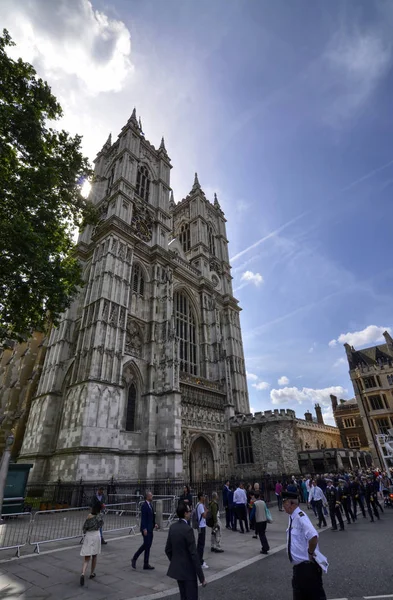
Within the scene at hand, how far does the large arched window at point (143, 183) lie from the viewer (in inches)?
1375

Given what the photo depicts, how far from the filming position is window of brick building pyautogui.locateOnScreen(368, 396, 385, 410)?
33.2 meters

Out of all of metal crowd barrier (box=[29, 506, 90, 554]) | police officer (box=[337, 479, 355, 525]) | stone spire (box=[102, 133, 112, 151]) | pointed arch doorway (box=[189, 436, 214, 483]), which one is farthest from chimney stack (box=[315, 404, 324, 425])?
stone spire (box=[102, 133, 112, 151])

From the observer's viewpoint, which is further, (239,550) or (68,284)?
(68,284)

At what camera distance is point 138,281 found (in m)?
28.1

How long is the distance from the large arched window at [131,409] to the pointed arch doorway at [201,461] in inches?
226

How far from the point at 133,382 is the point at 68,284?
1313 cm

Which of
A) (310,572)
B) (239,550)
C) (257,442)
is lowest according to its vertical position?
(239,550)

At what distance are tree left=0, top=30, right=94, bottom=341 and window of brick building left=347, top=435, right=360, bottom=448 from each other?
3886 centimetres

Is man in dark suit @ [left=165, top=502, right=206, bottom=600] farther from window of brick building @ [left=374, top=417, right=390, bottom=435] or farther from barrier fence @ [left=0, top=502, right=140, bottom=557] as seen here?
window of brick building @ [left=374, top=417, right=390, bottom=435]

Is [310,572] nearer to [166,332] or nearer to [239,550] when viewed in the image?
[239,550]

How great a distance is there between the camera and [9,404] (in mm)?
28375

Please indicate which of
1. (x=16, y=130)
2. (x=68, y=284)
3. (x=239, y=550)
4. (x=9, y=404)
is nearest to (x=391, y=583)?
(x=239, y=550)

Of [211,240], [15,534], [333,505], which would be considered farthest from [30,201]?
[211,240]

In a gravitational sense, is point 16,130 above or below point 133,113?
below
